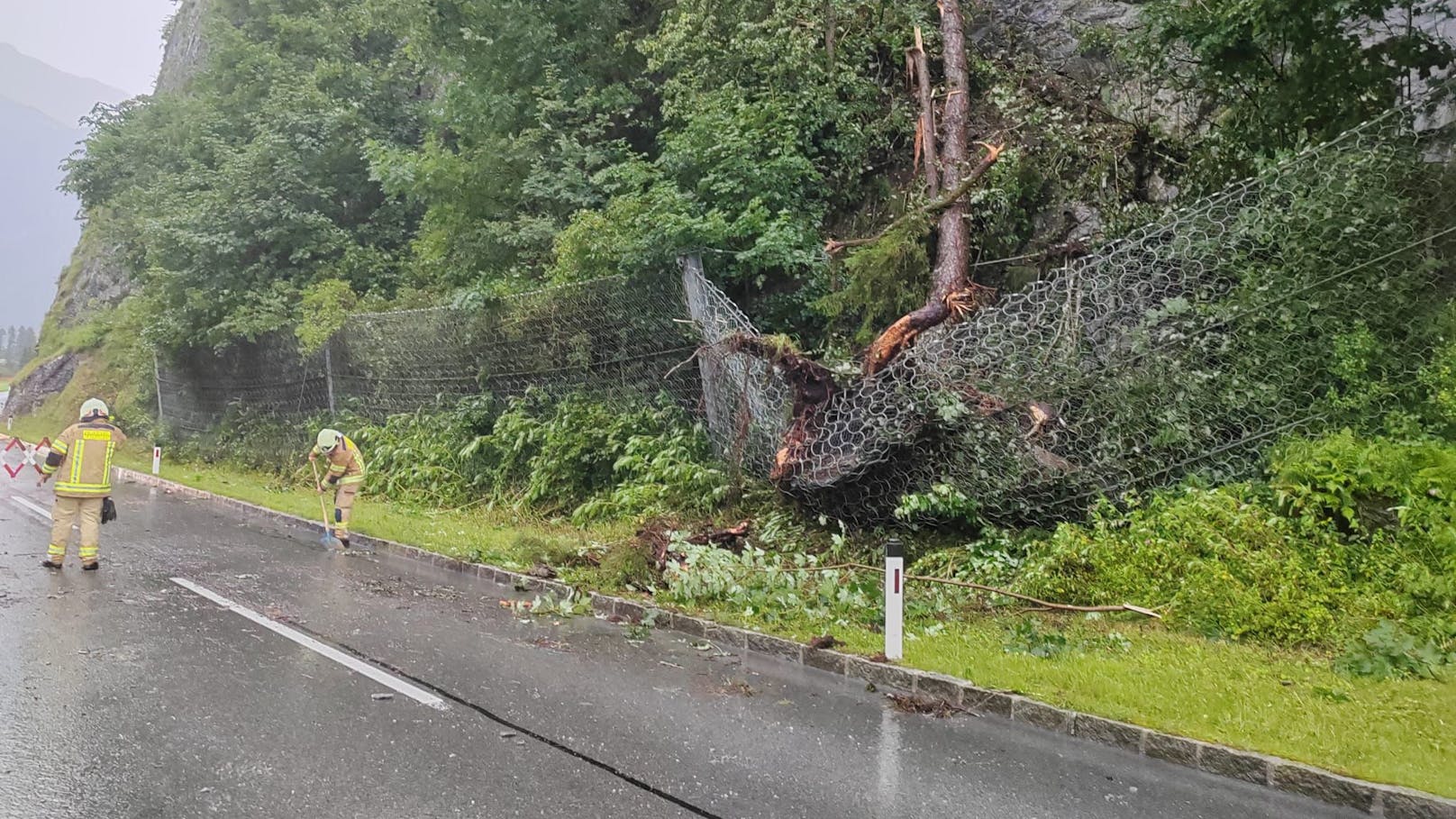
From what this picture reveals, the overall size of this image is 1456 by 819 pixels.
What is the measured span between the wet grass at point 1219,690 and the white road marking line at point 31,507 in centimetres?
1111

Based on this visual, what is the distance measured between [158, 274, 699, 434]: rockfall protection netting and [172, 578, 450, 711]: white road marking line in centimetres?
547

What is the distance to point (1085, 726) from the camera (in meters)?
5.17

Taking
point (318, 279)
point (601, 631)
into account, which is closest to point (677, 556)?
point (601, 631)

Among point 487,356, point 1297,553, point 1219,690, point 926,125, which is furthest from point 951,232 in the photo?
point 487,356

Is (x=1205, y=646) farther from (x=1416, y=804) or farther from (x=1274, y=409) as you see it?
(x=1274, y=409)

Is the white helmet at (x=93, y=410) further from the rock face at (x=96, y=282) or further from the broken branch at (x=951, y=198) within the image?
the rock face at (x=96, y=282)

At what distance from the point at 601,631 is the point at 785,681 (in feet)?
6.18

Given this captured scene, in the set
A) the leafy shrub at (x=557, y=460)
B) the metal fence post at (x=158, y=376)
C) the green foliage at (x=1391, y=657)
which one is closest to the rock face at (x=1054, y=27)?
the leafy shrub at (x=557, y=460)

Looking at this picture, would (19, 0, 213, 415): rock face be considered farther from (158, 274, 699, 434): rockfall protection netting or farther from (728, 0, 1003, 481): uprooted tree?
(728, 0, 1003, 481): uprooted tree

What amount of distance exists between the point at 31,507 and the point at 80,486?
20.7ft

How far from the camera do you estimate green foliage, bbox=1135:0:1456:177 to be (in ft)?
28.0

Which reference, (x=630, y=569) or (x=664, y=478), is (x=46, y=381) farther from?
(x=630, y=569)

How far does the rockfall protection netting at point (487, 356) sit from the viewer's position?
12.4m

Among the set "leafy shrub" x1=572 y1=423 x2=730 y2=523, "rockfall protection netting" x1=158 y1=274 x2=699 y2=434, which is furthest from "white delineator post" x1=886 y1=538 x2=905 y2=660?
"rockfall protection netting" x1=158 y1=274 x2=699 y2=434
